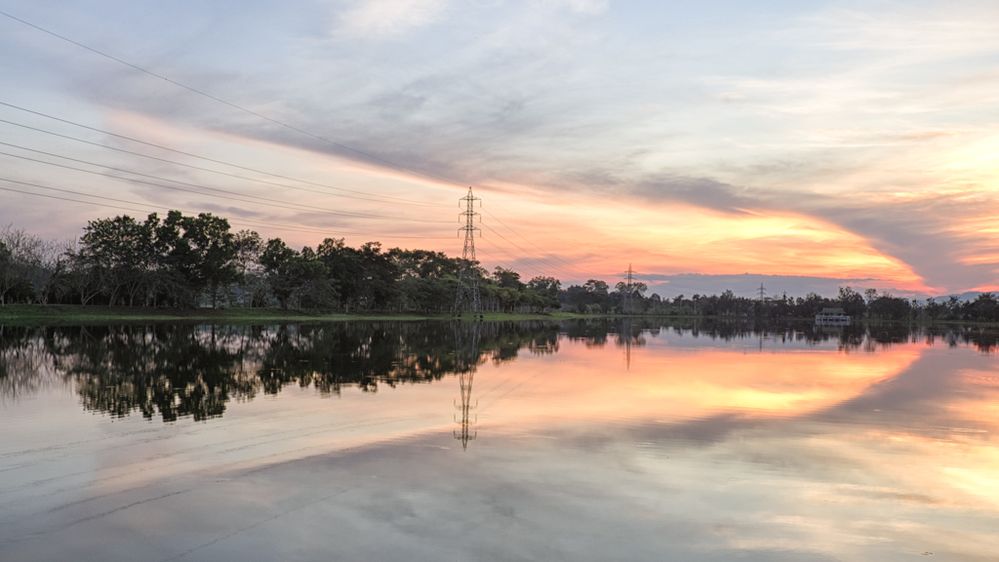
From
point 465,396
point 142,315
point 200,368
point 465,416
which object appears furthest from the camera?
point 142,315

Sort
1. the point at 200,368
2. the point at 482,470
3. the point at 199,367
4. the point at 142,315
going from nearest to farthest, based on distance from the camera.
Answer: the point at 482,470
the point at 200,368
the point at 199,367
the point at 142,315

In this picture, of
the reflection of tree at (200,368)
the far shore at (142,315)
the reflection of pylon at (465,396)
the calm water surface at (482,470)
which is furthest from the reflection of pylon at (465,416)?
the far shore at (142,315)

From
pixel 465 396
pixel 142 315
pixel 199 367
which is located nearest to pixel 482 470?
pixel 465 396

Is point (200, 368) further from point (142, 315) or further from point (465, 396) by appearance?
point (142, 315)

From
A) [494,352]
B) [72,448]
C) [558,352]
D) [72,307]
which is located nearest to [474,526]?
[72,448]

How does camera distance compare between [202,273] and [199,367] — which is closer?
[199,367]

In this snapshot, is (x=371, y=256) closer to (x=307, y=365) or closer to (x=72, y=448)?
(x=307, y=365)

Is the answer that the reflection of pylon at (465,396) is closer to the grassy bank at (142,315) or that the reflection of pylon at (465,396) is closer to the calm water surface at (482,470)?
the calm water surface at (482,470)

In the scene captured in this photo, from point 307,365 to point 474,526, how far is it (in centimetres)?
2023

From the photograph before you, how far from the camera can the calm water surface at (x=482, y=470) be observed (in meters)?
7.31

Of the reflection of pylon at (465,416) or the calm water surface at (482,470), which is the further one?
the reflection of pylon at (465,416)

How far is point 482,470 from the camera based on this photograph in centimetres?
1025

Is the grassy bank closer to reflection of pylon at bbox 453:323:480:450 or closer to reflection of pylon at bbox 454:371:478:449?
reflection of pylon at bbox 453:323:480:450

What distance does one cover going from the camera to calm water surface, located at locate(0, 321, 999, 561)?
24.0 ft
